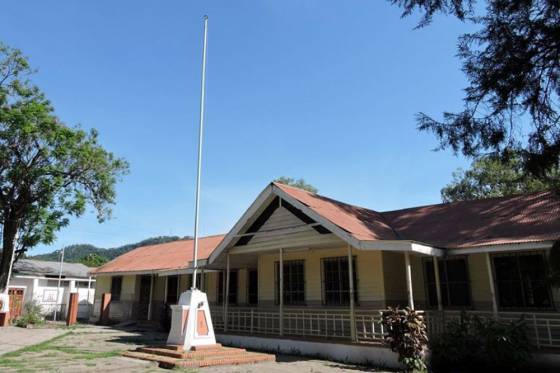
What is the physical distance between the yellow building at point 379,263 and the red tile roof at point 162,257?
188 inches

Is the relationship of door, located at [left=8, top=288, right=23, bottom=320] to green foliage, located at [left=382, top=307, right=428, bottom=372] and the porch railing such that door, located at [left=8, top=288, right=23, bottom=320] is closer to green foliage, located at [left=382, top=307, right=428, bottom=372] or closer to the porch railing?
the porch railing

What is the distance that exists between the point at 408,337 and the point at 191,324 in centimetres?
584

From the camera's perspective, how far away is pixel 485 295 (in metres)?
12.3

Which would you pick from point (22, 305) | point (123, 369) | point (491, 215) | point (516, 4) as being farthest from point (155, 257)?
point (516, 4)

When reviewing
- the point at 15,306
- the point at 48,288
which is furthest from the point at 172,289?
the point at 48,288

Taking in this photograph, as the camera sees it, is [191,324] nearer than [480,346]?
No

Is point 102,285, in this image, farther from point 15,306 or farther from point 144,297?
point 144,297

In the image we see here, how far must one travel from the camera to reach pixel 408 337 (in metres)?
10.2

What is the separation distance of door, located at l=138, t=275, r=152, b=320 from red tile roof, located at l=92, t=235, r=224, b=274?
1110 millimetres

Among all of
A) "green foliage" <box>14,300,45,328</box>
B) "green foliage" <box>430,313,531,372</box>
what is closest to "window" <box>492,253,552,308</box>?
"green foliage" <box>430,313,531,372</box>

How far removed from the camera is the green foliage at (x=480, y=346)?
9.73 m

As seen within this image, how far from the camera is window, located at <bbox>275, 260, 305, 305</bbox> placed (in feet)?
50.8

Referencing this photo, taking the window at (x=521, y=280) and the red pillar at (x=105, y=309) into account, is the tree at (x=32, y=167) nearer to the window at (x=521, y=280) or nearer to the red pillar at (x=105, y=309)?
the red pillar at (x=105, y=309)

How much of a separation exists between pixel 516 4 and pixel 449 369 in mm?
8349
